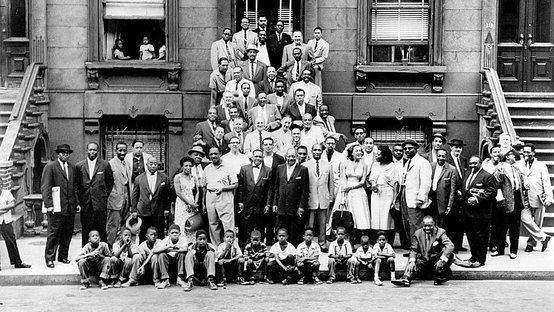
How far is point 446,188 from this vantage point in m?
15.3

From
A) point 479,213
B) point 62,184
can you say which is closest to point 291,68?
point 479,213

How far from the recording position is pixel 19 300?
13023 millimetres

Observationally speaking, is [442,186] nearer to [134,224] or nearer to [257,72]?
[257,72]

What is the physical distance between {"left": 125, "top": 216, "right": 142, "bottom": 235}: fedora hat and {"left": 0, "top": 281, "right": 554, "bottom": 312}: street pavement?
1.12 m

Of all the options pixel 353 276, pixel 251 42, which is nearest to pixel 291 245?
pixel 353 276

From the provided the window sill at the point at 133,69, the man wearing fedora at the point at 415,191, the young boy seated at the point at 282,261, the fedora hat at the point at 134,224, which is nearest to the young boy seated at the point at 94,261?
the fedora hat at the point at 134,224

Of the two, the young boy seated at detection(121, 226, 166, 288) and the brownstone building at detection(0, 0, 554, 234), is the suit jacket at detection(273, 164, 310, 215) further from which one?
the brownstone building at detection(0, 0, 554, 234)

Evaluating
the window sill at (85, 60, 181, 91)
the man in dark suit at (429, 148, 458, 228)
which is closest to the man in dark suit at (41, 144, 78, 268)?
the window sill at (85, 60, 181, 91)

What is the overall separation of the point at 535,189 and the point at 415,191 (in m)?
2.41

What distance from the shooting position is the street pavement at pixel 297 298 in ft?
41.1

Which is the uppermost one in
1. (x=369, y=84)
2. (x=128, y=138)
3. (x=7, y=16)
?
(x=7, y=16)

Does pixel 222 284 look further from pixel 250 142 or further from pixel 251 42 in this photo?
pixel 251 42

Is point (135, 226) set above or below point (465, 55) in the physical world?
below

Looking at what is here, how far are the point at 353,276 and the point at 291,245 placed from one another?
110 centimetres
